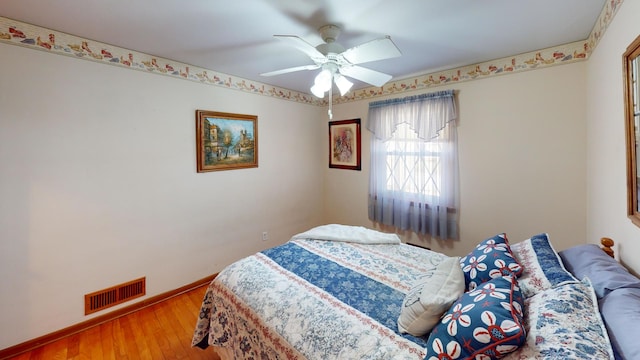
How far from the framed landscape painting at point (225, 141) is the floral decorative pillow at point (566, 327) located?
283cm

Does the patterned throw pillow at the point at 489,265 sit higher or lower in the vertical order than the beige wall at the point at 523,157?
lower

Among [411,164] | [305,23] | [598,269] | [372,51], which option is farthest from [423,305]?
[411,164]

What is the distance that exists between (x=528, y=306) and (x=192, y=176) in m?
2.83

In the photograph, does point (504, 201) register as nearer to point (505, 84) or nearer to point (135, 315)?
point (505, 84)

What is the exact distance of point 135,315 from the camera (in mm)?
2389

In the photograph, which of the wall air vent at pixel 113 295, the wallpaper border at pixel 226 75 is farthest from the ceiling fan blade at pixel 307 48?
the wall air vent at pixel 113 295

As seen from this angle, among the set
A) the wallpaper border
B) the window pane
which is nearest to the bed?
the window pane

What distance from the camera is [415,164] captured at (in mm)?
3086

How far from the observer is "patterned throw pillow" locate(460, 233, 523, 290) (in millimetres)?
1331

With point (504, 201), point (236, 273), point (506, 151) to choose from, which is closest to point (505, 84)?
point (506, 151)

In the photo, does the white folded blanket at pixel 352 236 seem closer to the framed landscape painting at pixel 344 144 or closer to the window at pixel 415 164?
the window at pixel 415 164

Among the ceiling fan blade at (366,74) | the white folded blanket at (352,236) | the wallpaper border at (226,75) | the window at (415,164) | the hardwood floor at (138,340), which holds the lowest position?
the hardwood floor at (138,340)

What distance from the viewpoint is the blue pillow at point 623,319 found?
Answer: 75cm

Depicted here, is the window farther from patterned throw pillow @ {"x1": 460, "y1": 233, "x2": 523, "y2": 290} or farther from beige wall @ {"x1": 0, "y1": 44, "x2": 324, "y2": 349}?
beige wall @ {"x1": 0, "y1": 44, "x2": 324, "y2": 349}
